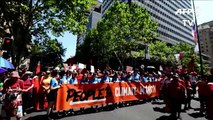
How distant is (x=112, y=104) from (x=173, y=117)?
389cm

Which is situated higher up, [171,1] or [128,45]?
[171,1]

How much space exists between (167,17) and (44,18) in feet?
313

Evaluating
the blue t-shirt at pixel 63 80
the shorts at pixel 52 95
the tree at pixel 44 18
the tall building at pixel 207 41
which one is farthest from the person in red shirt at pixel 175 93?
the tall building at pixel 207 41

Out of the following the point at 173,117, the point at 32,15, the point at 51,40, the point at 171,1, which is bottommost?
the point at 173,117

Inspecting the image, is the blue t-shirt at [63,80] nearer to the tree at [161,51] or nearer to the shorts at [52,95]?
the shorts at [52,95]

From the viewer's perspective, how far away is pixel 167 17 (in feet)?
363

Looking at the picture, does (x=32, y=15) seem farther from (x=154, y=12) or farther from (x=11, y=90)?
(x=154, y=12)

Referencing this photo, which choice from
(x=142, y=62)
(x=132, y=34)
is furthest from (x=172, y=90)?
(x=142, y=62)

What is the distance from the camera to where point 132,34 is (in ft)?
136

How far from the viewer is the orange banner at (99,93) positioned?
33.3 ft

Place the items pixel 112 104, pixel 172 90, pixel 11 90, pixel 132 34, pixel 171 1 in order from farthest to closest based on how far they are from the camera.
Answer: pixel 171 1 < pixel 132 34 < pixel 112 104 < pixel 172 90 < pixel 11 90

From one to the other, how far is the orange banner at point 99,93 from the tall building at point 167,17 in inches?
2952

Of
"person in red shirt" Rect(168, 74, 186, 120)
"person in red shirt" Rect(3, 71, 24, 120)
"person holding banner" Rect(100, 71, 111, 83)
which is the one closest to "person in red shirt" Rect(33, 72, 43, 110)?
"person holding banner" Rect(100, 71, 111, 83)

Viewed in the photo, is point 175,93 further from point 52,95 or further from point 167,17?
point 167,17
